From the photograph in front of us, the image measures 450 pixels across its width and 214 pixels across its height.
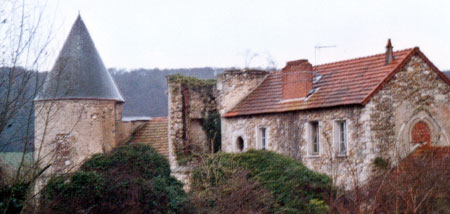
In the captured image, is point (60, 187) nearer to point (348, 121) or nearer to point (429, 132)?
point (348, 121)

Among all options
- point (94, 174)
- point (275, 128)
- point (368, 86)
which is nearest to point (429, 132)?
point (368, 86)

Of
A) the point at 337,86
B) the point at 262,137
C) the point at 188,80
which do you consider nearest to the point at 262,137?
the point at 262,137

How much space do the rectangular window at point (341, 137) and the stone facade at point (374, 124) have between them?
3.8 inches

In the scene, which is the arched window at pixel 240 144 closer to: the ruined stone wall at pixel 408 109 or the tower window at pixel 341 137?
the tower window at pixel 341 137

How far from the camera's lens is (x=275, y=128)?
24.5m

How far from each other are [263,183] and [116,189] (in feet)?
16.9

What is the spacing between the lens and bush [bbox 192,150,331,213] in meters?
16.8

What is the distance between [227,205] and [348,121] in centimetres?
715

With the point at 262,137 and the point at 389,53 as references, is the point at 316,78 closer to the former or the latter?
the point at 262,137

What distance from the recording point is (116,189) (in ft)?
47.7

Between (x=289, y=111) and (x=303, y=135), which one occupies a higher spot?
(x=289, y=111)

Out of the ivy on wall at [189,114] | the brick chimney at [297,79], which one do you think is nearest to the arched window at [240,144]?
the ivy on wall at [189,114]

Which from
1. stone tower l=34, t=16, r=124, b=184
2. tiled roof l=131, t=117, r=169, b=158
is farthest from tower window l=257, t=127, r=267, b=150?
stone tower l=34, t=16, r=124, b=184

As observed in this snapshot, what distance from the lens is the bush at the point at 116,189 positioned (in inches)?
552
